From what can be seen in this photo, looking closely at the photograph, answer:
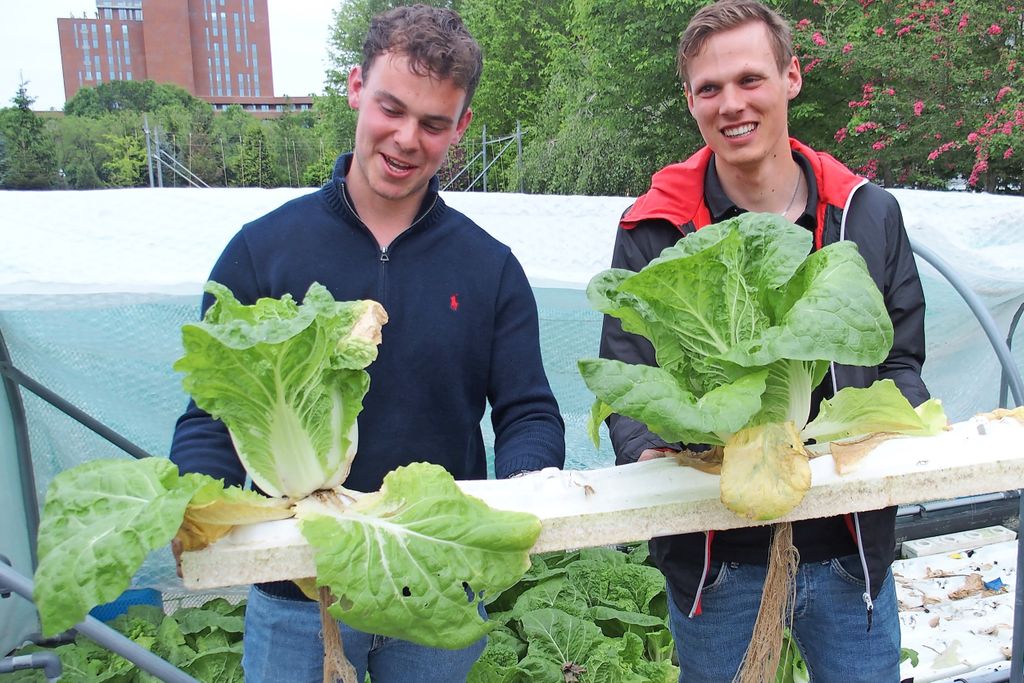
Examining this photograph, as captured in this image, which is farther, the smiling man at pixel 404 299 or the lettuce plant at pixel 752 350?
the smiling man at pixel 404 299

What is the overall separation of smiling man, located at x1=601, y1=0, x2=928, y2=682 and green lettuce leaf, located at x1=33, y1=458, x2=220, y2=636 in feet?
3.71

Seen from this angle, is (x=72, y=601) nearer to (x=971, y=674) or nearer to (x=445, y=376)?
(x=445, y=376)

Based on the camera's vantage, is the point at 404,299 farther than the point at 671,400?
Yes

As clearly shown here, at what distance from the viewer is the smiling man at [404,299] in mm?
2039

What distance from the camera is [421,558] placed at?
1.46 metres

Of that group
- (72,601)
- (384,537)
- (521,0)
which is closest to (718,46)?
(384,537)

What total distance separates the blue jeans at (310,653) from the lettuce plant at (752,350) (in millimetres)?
856

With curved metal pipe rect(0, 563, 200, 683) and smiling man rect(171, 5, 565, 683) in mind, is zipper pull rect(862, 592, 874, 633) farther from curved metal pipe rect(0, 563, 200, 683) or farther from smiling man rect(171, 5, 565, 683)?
curved metal pipe rect(0, 563, 200, 683)

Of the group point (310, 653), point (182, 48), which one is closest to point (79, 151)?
point (310, 653)

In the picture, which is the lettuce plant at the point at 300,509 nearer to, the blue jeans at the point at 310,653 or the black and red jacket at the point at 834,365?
the blue jeans at the point at 310,653

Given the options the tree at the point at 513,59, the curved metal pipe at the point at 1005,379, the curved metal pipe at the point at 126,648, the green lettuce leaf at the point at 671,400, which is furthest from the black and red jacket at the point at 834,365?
the tree at the point at 513,59

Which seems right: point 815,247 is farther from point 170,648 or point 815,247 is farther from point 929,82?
point 929,82

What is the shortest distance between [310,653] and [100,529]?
2.69 ft

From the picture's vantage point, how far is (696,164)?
2.32 metres
